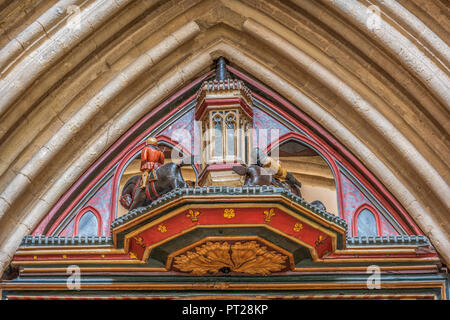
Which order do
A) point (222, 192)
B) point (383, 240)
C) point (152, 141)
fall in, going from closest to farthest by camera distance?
point (222, 192) < point (383, 240) < point (152, 141)

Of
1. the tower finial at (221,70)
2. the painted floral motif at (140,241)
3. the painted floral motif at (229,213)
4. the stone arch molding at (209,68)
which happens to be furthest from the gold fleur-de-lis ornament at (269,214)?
the tower finial at (221,70)

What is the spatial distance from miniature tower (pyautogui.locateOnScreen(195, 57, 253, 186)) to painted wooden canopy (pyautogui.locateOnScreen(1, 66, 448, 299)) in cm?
20

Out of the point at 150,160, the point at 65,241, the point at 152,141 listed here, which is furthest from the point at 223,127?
the point at 65,241

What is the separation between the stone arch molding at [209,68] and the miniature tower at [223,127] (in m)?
0.45

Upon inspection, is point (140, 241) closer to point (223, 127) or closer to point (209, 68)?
point (223, 127)

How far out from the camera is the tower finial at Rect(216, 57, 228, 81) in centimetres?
1030

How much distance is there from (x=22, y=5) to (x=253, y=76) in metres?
2.63

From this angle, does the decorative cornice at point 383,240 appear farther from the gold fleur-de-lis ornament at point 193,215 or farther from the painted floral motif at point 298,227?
the gold fleur-de-lis ornament at point 193,215

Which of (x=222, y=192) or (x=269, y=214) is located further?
(x=269, y=214)

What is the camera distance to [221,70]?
10.4 meters

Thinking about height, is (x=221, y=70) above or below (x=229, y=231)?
above

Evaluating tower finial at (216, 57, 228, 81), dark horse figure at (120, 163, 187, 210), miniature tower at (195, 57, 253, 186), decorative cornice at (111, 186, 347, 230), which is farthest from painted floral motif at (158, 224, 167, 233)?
tower finial at (216, 57, 228, 81)

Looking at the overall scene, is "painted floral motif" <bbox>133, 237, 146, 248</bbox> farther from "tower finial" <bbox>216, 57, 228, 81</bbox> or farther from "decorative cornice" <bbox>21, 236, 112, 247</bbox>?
"tower finial" <bbox>216, 57, 228, 81</bbox>

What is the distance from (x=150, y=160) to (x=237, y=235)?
A: 4.40 feet
